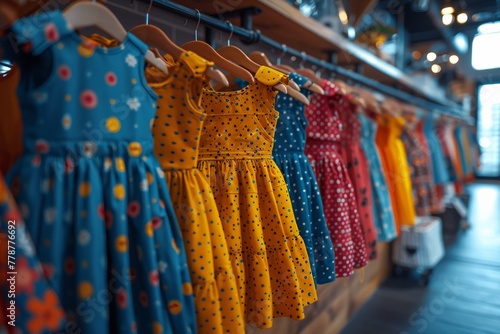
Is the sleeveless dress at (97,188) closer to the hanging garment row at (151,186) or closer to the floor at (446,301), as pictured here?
the hanging garment row at (151,186)

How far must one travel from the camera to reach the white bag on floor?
2.49 metres

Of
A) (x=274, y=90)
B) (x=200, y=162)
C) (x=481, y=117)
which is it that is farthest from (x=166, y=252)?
(x=481, y=117)

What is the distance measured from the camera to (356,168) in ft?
4.47

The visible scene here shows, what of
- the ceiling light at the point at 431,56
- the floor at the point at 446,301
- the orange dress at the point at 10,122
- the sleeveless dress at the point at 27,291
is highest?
the ceiling light at the point at 431,56

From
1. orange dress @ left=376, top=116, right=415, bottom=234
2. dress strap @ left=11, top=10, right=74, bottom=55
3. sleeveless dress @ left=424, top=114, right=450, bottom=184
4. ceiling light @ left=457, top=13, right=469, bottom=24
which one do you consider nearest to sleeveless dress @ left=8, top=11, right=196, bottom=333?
dress strap @ left=11, top=10, right=74, bottom=55

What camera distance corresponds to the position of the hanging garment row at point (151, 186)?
56 cm

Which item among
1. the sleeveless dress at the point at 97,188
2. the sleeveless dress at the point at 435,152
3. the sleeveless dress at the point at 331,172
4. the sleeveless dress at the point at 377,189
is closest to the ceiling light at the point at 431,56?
the sleeveless dress at the point at 435,152

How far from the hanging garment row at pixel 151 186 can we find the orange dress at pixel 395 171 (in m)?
0.70

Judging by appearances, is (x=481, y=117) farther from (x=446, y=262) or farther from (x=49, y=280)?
(x=49, y=280)

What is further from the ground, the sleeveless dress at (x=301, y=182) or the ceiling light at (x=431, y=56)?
the ceiling light at (x=431, y=56)

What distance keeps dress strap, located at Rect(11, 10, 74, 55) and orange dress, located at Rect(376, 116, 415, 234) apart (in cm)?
149

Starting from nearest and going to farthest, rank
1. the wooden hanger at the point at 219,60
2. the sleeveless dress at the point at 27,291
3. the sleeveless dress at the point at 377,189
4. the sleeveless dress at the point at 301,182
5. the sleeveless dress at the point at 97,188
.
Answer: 1. the sleeveless dress at the point at 27,291
2. the sleeveless dress at the point at 97,188
3. the wooden hanger at the point at 219,60
4. the sleeveless dress at the point at 301,182
5. the sleeveless dress at the point at 377,189

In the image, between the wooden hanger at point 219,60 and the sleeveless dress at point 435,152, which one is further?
the sleeveless dress at point 435,152

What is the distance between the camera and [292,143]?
1.06 metres
